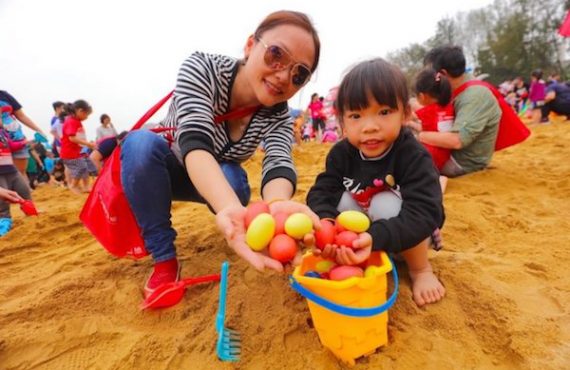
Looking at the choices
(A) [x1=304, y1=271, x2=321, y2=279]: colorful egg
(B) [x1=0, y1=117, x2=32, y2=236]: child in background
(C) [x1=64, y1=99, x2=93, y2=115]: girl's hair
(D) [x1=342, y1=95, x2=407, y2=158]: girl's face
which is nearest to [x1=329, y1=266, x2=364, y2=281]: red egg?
(A) [x1=304, y1=271, x2=321, y2=279]: colorful egg

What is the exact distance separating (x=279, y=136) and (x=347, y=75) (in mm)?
516

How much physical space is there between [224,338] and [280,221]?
555 mm

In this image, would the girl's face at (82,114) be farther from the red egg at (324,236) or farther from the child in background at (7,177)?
the red egg at (324,236)

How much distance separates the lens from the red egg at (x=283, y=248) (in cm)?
105

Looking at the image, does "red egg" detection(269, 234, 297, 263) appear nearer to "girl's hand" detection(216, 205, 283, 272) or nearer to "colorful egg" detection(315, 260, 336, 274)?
"girl's hand" detection(216, 205, 283, 272)

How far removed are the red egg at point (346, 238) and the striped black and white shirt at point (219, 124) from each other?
56 cm

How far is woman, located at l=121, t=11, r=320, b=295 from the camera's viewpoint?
1.46 m

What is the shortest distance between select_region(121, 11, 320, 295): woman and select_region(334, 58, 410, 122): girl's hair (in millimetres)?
219

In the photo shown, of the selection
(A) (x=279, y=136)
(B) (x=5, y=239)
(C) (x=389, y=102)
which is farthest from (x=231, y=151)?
(B) (x=5, y=239)

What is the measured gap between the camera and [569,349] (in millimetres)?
1196

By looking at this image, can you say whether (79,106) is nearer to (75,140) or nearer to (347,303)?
(75,140)

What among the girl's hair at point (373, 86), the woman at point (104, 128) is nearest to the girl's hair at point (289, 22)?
the girl's hair at point (373, 86)

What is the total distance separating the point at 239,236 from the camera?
3.77 feet

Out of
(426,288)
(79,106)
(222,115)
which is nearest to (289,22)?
(222,115)
